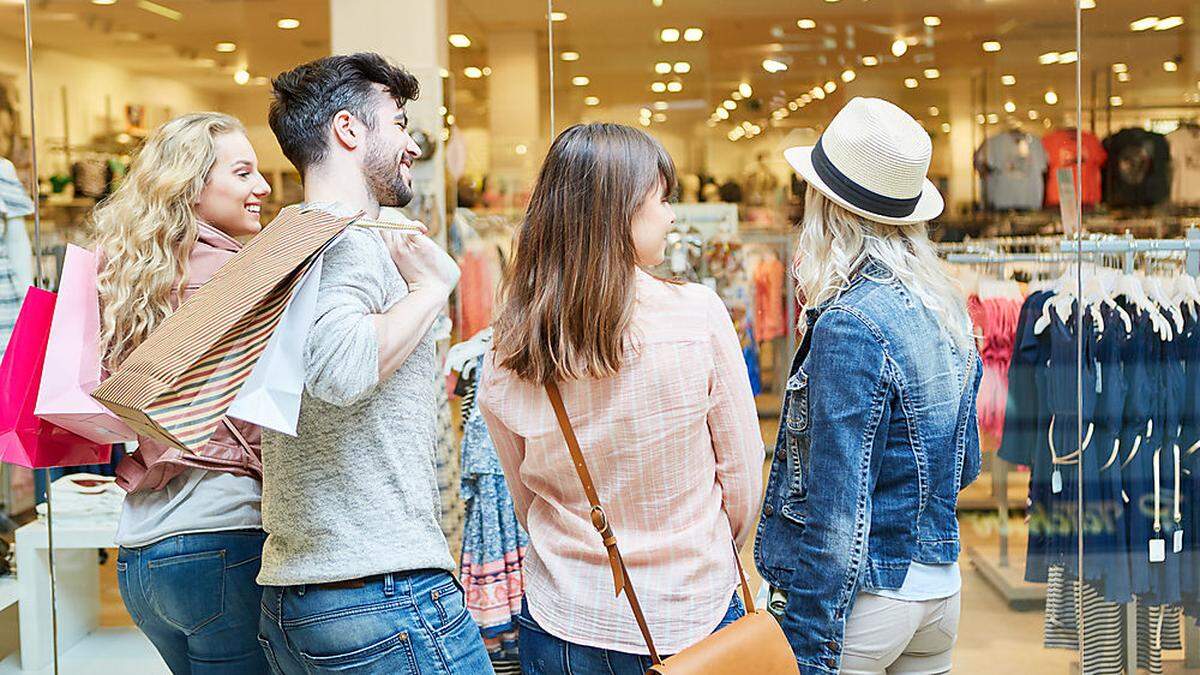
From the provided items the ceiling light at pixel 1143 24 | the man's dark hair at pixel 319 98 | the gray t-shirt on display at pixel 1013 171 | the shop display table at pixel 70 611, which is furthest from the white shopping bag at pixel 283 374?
the ceiling light at pixel 1143 24

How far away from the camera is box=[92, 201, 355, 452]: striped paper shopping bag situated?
4.33ft

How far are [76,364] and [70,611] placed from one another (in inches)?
92.1

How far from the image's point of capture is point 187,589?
181cm

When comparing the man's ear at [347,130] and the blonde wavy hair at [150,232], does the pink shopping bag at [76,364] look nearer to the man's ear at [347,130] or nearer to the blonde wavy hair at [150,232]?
the blonde wavy hair at [150,232]

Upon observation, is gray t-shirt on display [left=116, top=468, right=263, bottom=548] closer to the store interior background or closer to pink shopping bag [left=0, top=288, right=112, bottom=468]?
pink shopping bag [left=0, top=288, right=112, bottom=468]

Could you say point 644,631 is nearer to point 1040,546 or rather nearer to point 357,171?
point 357,171

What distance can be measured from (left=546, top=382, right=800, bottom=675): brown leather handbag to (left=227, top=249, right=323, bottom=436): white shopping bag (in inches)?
16.3

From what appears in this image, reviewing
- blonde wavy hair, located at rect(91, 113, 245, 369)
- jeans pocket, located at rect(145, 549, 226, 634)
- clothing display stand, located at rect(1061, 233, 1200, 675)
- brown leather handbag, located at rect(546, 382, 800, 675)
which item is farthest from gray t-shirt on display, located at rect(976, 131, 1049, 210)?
jeans pocket, located at rect(145, 549, 226, 634)

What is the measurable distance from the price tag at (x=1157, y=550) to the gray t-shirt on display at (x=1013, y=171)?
1167 mm

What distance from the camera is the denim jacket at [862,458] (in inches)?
73.9

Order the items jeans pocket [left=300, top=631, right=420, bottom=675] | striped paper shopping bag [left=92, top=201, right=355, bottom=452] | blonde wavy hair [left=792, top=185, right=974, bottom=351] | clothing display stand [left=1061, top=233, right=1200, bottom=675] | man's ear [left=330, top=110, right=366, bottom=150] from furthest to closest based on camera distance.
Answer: clothing display stand [left=1061, top=233, right=1200, bottom=675] → blonde wavy hair [left=792, top=185, right=974, bottom=351] → man's ear [left=330, top=110, right=366, bottom=150] → jeans pocket [left=300, top=631, right=420, bottom=675] → striped paper shopping bag [left=92, top=201, right=355, bottom=452]

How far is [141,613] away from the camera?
1854 millimetres

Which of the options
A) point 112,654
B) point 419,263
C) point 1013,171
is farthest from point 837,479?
point 112,654

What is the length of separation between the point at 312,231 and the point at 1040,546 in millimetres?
3294
